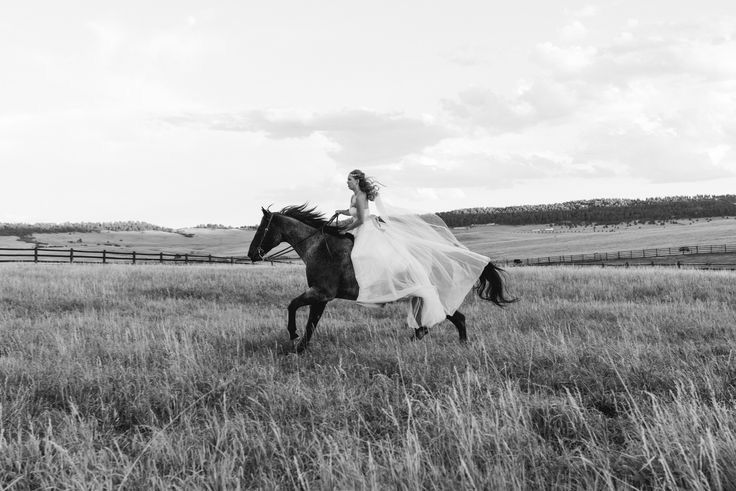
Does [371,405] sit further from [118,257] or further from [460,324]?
[118,257]

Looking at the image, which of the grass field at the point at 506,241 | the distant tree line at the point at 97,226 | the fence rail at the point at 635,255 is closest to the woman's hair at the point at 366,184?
the fence rail at the point at 635,255

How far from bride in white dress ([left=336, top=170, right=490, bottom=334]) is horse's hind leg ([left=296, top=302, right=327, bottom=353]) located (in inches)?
22.3

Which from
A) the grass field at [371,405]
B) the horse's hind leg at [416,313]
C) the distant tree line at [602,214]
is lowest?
the grass field at [371,405]

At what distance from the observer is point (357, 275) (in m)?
7.30

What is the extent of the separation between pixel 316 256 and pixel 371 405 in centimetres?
381

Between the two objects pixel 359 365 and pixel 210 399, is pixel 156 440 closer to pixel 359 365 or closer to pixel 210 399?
pixel 210 399

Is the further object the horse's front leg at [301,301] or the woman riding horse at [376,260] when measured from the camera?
the woman riding horse at [376,260]

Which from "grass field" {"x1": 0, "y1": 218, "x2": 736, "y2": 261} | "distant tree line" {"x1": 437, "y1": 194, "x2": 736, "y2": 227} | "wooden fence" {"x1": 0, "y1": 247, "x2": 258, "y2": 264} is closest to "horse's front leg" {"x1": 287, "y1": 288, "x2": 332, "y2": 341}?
"wooden fence" {"x1": 0, "y1": 247, "x2": 258, "y2": 264}

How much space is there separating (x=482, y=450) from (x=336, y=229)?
5.05 meters

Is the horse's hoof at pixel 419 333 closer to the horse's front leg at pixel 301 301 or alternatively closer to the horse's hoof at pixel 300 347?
the horse's front leg at pixel 301 301

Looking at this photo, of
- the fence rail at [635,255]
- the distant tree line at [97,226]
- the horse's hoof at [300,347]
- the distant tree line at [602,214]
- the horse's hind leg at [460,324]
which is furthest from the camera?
the distant tree line at [602,214]

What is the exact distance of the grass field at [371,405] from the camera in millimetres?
2811

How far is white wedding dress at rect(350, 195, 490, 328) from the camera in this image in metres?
7.21

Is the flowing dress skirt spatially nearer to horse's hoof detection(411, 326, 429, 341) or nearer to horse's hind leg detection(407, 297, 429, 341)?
horse's hind leg detection(407, 297, 429, 341)
